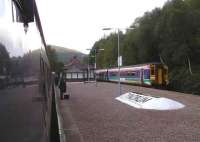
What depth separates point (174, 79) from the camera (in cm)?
4791

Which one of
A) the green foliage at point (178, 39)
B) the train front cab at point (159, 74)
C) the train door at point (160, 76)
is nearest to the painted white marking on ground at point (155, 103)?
the green foliage at point (178, 39)

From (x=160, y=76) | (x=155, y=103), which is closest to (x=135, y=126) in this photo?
(x=155, y=103)

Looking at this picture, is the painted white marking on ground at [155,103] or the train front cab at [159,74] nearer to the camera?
the painted white marking on ground at [155,103]

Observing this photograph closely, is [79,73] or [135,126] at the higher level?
[79,73]

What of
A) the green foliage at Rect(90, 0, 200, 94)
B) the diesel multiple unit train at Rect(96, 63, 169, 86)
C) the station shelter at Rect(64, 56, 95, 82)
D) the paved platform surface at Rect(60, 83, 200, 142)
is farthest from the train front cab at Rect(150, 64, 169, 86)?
the station shelter at Rect(64, 56, 95, 82)

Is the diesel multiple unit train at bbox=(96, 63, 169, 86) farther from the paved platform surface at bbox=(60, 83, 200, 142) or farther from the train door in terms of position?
Result: the paved platform surface at bbox=(60, 83, 200, 142)

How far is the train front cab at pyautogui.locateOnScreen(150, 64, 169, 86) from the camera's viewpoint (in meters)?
46.6

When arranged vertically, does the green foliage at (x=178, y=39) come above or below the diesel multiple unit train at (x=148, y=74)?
above

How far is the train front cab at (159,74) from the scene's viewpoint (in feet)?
153

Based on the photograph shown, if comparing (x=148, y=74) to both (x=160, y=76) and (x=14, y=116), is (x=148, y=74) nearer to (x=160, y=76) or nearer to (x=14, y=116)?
(x=160, y=76)

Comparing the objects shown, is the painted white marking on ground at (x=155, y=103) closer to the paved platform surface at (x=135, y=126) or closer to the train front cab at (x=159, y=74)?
the paved platform surface at (x=135, y=126)

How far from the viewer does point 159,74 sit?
47.9m

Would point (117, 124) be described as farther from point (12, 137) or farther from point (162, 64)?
point (162, 64)

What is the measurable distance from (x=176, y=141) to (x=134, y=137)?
1.43 meters
